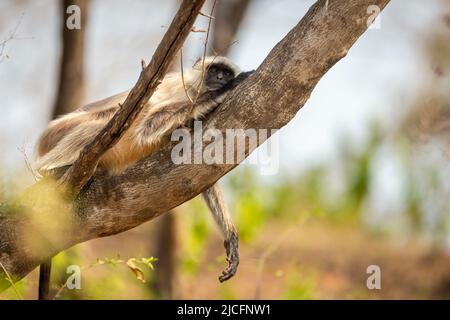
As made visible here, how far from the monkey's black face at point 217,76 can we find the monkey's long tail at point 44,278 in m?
1.53

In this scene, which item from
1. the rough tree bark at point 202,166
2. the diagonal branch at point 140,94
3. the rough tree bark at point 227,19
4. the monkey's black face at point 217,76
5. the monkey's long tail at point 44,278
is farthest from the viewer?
the rough tree bark at point 227,19

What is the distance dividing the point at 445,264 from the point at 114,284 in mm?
4254

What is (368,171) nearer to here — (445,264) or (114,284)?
(445,264)

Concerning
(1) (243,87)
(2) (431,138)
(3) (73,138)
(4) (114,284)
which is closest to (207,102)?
(1) (243,87)

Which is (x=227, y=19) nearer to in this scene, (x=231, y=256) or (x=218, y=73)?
(x=218, y=73)

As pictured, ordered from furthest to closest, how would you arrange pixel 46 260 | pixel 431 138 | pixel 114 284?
pixel 114 284
pixel 431 138
pixel 46 260

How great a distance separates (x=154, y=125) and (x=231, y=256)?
0.96m

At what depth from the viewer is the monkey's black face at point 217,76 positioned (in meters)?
4.49

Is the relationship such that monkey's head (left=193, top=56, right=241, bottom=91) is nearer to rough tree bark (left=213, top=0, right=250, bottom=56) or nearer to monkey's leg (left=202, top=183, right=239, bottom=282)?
monkey's leg (left=202, top=183, right=239, bottom=282)

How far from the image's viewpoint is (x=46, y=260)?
4.18 meters

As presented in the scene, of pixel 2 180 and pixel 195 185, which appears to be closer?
pixel 195 185

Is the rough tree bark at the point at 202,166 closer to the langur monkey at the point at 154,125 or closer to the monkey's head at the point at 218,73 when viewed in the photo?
the langur monkey at the point at 154,125

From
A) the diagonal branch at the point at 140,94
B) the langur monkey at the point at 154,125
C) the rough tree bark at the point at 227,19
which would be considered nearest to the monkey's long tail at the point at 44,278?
the langur monkey at the point at 154,125

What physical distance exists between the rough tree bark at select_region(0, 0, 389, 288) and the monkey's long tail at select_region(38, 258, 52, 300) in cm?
23
